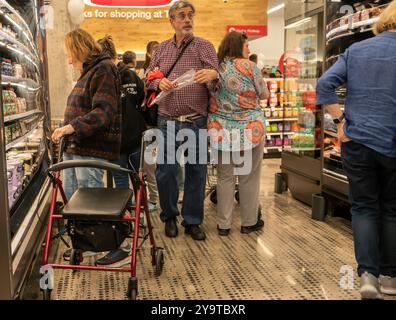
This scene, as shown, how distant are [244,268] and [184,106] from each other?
51.5 inches

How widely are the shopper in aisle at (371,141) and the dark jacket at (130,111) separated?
182 cm

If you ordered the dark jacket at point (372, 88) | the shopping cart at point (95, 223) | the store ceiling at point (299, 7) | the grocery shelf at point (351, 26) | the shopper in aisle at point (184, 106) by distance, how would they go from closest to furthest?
the shopping cart at point (95, 223) → the dark jacket at point (372, 88) → the shopper in aisle at point (184, 106) → the grocery shelf at point (351, 26) → the store ceiling at point (299, 7)

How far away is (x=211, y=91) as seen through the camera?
379 centimetres

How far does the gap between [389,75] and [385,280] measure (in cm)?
117

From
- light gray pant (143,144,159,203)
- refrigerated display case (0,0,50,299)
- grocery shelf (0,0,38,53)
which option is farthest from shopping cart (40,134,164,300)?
light gray pant (143,144,159,203)

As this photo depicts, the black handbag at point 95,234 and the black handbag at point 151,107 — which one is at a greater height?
the black handbag at point 151,107

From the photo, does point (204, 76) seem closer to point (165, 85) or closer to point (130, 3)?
point (165, 85)

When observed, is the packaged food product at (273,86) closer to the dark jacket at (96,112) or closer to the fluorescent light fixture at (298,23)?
the fluorescent light fixture at (298,23)

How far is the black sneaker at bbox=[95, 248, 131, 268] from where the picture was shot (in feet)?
9.85

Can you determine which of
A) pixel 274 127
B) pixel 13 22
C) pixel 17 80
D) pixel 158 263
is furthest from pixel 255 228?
pixel 274 127

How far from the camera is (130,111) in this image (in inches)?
161

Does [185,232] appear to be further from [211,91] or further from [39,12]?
[39,12]

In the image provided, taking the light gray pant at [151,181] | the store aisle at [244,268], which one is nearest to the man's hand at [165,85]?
the store aisle at [244,268]

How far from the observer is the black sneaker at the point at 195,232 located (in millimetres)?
3814
